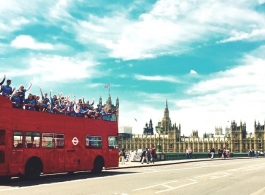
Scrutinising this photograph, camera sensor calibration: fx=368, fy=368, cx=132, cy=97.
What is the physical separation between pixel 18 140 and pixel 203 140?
166 metres

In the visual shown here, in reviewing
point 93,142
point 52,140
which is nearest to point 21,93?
point 52,140

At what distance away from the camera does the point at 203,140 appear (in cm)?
17875

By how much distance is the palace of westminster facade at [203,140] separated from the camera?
555 feet

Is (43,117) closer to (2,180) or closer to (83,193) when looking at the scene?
(2,180)

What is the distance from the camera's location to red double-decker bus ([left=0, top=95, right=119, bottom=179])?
696 inches

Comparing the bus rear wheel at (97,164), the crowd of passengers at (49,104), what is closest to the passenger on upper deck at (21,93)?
the crowd of passengers at (49,104)

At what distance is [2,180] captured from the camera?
19.5 meters

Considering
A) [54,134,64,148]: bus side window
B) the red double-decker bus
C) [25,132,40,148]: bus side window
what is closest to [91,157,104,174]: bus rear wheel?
the red double-decker bus

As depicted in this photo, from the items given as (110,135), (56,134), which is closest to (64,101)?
(56,134)

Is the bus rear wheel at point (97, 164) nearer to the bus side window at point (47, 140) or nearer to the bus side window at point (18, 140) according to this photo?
the bus side window at point (47, 140)

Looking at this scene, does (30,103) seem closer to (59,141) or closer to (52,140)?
(52,140)

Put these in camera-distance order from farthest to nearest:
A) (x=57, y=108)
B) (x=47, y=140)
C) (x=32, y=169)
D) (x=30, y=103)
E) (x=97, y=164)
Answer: (x=97, y=164), (x=57, y=108), (x=47, y=140), (x=32, y=169), (x=30, y=103)

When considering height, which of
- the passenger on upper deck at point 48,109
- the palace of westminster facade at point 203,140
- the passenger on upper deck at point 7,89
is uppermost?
the passenger on upper deck at point 7,89

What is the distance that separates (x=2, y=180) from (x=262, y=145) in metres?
161
